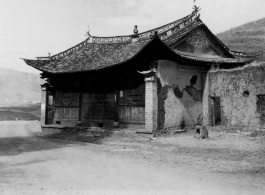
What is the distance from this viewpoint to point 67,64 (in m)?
16.0

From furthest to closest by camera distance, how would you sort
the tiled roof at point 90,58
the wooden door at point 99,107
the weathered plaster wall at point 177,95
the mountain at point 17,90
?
the mountain at point 17,90, the wooden door at point 99,107, the tiled roof at point 90,58, the weathered plaster wall at point 177,95

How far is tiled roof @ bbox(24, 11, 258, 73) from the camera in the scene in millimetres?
14305

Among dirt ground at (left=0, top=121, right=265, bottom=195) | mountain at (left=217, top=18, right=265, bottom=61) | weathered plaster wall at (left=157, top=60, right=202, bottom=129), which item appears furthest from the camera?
mountain at (left=217, top=18, right=265, bottom=61)

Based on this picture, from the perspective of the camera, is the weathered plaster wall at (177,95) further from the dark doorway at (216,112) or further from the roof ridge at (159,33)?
the roof ridge at (159,33)

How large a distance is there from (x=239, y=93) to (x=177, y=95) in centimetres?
309

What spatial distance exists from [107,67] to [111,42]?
4867mm

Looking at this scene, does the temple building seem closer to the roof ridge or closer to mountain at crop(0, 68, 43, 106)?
the roof ridge

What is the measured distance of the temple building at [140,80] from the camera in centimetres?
1278

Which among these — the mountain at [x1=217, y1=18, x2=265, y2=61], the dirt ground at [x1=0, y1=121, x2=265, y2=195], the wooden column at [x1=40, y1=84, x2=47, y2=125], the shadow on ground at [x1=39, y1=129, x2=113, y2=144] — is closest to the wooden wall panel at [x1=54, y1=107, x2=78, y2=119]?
the wooden column at [x1=40, y1=84, x2=47, y2=125]

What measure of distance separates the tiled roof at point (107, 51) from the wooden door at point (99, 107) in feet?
5.42

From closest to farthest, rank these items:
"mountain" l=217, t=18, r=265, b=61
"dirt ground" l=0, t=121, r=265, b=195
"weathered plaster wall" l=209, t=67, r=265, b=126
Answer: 1. "dirt ground" l=0, t=121, r=265, b=195
2. "weathered plaster wall" l=209, t=67, r=265, b=126
3. "mountain" l=217, t=18, r=265, b=61

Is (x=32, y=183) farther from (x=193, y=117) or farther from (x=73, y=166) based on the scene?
(x=193, y=117)

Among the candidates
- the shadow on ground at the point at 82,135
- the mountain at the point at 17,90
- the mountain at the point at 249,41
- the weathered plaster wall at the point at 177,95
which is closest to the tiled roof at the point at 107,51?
the weathered plaster wall at the point at 177,95

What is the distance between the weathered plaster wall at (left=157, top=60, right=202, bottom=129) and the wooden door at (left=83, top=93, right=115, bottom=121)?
2730mm
